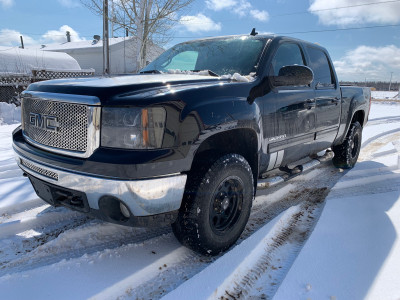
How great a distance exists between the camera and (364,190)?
3754 mm

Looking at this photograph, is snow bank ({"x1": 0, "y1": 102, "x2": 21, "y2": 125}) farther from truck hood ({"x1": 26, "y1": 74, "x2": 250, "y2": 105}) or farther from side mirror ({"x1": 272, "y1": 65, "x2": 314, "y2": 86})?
side mirror ({"x1": 272, "y1": 65, "x2": 314, "y2": 86})

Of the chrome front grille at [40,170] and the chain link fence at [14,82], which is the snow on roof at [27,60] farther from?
the chrome front grille at [40,170]

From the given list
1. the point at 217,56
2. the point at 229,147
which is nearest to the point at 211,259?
the point at 229,147

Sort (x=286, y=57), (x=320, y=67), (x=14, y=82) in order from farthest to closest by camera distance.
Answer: (x=14, y=82), (x=320, y=67), (x=286, y=57)

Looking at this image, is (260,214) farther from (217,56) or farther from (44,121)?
(44,121)

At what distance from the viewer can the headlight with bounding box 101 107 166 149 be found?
1830 millimetres

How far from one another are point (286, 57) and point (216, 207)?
6.27 ft

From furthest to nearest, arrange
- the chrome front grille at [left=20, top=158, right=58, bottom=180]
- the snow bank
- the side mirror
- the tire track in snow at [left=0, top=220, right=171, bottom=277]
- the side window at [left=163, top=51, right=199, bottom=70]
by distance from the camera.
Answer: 1. the snow bank
2. the side window at [left=163, top=51, right=199, bottom=70]
3. the side mirror
4. the tire track in snow at [left=0, top=220, right=171, bottom=277]
5. the chrome front grille at [left=20, top=158, right=58, bottom=180]

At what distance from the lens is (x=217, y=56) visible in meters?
3.15

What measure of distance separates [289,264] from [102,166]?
155 cm

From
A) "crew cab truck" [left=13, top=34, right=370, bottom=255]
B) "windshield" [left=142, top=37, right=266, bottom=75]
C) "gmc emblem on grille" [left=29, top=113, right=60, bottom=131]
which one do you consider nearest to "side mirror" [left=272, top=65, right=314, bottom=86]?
"crew cab truck" [left=13, top=34, right=370, bottom=255]

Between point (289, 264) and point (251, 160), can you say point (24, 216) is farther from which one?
point (289, 264)

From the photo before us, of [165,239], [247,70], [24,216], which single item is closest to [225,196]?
[165,239]

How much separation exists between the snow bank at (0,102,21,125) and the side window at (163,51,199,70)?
7.70m
